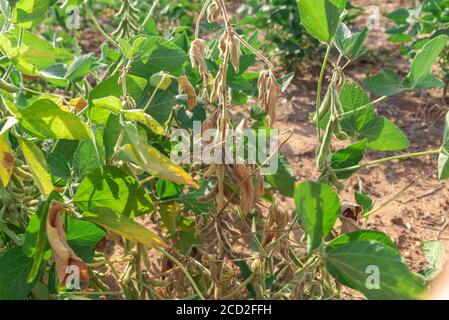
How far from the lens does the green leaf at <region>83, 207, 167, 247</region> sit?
0.83 m

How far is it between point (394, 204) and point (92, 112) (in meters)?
1.16

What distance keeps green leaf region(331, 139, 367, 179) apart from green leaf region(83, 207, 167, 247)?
354mm

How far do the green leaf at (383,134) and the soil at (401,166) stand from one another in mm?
208

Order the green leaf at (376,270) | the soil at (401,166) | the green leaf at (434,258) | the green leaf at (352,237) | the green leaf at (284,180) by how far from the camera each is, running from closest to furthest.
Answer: the green leaf at (376,270), the green leaf at (352,237), the green leaf at (434,258), the green leaf at (284,180), the soil at (401,166)

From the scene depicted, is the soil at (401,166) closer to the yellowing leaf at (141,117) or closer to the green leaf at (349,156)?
the green leaf at (349,156)

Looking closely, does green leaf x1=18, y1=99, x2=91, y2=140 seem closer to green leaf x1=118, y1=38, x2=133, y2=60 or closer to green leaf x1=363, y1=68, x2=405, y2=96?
green leaf x1=118, y1=38, x2=133, y2=60

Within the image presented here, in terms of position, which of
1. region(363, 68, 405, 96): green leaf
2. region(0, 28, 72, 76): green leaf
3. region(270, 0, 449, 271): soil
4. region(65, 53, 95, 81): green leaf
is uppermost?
region(0, 28, 72, 76): green leaf

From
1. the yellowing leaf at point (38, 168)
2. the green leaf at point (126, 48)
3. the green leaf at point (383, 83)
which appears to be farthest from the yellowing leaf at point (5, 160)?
the green leaf at point (383, 83)

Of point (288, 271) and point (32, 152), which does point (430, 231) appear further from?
point (32, 152)

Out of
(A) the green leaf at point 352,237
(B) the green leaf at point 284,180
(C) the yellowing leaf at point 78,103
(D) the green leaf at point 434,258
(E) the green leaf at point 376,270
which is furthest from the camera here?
(C) the yellowing leaf at point 78,103

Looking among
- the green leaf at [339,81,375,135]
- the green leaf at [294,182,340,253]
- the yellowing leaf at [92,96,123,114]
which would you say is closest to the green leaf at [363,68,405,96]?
the green leaf at [339,81,375,135]

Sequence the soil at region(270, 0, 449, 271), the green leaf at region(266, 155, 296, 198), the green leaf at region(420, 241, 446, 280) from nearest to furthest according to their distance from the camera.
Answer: the green leaf at region(420, 241, 446, 280) < the green leaf at region(266, 155, 296, 198) < the soil at region(270, 0, 449, 271)

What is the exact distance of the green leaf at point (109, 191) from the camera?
877 mm
